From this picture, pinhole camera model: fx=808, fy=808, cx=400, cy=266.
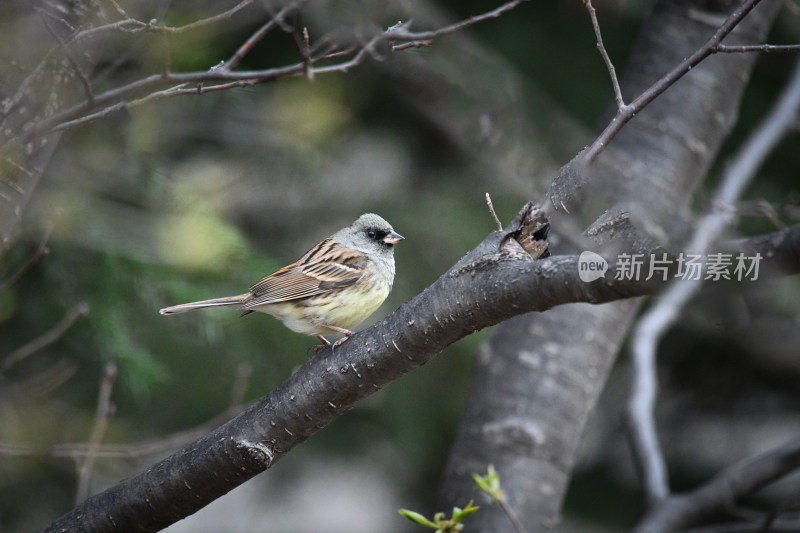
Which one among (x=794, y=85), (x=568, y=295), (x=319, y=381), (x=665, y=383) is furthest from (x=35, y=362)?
(x=794, y=85)

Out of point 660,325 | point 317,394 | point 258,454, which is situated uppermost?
point 317,394

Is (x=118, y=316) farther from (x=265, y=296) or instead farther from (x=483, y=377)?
(x=483, y=377)

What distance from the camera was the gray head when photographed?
4148 millimetres

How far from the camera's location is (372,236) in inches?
165

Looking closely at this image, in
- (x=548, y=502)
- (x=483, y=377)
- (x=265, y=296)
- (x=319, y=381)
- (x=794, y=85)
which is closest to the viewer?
(x=319, y=381)

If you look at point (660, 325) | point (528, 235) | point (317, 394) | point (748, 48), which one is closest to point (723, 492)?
point (660, 325)

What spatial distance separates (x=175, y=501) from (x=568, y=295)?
4.57 ft

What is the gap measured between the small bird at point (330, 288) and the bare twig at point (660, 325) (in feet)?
4.65

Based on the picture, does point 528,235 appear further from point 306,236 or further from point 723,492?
point 306,236

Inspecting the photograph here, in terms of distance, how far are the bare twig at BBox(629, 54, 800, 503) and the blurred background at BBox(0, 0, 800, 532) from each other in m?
0.45

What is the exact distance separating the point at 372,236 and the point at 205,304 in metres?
1.01

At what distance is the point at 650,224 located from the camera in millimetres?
2035

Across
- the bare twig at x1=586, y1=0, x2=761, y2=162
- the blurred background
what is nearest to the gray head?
the blurred background

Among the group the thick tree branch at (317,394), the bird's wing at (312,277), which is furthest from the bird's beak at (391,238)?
the thick tree branch at (317,394)
